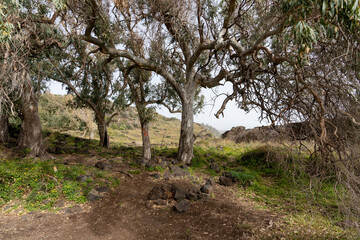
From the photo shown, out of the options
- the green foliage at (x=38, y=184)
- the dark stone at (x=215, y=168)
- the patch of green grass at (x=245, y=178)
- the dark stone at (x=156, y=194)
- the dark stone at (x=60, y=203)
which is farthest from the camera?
the dark stone at (x=215, y=168)

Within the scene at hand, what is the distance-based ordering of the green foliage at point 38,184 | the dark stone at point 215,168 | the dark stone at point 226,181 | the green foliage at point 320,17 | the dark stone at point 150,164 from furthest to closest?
the dark stone at point 215,168
the dark stone at point 150,164
the dark stone at point 226,181
the green foliage at point 38,184
the green foliage at point 320,17

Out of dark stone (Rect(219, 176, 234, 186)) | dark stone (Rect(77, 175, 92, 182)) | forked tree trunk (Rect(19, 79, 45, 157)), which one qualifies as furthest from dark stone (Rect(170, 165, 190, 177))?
forked tree trunk (Rect(19, 79, 45, 157))

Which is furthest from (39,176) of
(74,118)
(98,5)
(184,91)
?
(74,118)

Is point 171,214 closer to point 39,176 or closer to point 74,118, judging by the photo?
point 39,176

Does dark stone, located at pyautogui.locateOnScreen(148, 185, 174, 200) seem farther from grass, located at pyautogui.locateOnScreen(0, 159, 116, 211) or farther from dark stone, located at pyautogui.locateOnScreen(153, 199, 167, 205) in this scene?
grass, located at pyautogui.locateOnScreen(0, 159, 116, 211)

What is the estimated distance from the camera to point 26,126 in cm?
907

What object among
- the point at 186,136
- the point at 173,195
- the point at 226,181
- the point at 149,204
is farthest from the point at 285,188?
the point at 149,204

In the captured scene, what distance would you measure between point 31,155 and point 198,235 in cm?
808

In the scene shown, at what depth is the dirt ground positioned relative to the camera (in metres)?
4.97

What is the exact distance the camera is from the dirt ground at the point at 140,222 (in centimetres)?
497

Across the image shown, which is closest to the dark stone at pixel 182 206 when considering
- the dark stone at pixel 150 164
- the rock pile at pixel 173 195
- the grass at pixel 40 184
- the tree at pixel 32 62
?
the rock pile at pixel 173 195

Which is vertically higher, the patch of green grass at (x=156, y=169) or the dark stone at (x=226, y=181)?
the patch of green grass at (x=156, y=169)

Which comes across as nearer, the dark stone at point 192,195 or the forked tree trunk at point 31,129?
the dark stone at point 192,195

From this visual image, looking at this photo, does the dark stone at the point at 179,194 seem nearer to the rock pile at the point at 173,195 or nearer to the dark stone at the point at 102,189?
the rock pile at the point at 173,195
